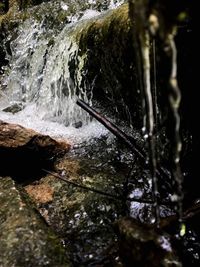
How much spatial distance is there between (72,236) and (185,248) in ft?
2.55

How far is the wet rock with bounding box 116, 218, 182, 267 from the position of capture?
1837 mm

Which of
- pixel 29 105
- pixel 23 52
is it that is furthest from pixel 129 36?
pixel 23 52

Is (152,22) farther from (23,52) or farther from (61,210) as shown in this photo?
(23,52)

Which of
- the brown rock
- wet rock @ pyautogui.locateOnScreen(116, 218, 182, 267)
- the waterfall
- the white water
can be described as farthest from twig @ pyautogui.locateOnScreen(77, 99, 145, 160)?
the waterfall

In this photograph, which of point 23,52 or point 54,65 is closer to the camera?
point 54,65

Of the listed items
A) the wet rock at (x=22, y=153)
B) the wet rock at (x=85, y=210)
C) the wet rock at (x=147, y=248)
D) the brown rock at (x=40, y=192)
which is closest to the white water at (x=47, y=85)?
the wet rock at (x=22, y=153)

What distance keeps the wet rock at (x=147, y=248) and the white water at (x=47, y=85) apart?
2.34 metres

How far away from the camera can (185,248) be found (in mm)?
2225

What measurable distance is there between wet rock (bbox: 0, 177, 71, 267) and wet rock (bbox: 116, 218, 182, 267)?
48cm

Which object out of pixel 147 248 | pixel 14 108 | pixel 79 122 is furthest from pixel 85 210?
pixel 14 108

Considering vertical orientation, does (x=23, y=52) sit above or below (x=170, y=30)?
below

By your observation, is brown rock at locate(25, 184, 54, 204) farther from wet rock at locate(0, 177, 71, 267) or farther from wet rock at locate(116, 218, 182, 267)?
wet rock at locate(116, 218, 182, 267)

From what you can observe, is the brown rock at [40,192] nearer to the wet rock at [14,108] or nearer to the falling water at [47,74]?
the falling water at [47,74]

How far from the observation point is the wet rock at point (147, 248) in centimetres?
184
